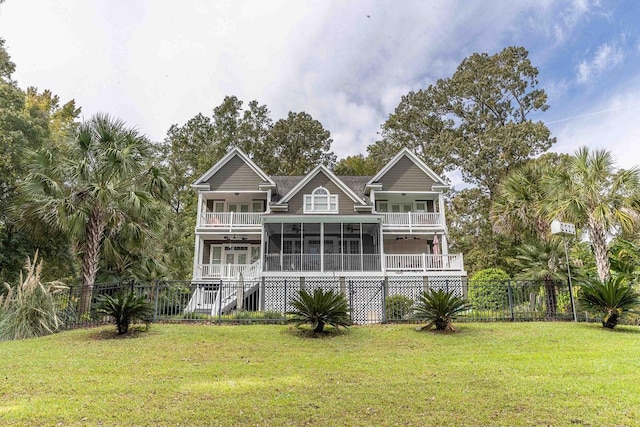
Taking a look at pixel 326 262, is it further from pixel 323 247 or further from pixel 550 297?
pixel 550 297

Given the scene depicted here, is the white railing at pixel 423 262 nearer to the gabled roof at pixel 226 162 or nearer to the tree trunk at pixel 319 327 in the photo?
the gabled roof at pixel 226 162

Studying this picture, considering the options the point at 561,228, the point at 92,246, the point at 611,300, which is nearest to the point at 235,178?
the point at 92,246

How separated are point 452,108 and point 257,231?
22901 millimetres

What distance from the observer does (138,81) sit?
17891mm

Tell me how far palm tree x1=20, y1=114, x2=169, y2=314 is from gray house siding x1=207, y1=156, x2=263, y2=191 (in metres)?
7.82

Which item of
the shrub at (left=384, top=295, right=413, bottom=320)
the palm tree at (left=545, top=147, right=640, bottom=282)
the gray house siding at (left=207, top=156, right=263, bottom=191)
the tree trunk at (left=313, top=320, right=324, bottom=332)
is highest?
the gray house siding at (left=207, top=156, right=263, bottom=191)

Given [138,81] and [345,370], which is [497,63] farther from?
[345,370]

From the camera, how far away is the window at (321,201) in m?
23.1

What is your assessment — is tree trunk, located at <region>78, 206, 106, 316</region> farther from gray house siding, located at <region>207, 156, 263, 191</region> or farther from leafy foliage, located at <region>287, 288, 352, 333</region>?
gray house siding, located at <region>207, 156, 263, 191</region>

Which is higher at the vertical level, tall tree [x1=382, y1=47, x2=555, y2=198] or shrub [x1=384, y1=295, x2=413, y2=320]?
tall tree [x1=382, y1=47, x2=555, y2=198]

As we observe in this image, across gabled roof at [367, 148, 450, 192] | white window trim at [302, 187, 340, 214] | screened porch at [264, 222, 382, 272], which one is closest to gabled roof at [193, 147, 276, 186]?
white window trim at [302, 187, 340, 214]

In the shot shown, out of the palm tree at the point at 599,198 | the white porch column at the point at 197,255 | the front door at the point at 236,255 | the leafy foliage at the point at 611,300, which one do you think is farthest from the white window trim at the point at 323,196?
the leafy foliage at the point at 611,300

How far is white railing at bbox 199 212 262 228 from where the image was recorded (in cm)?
2312

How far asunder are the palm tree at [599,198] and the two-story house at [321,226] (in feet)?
23.5
